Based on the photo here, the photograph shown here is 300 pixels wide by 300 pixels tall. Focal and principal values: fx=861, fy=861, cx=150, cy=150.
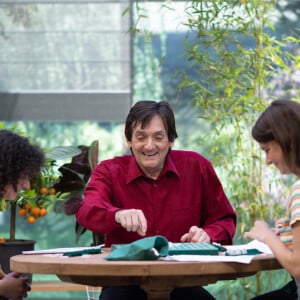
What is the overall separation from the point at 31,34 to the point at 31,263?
9.23 feet

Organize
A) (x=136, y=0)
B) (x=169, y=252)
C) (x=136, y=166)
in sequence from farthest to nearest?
(x=136, y=0), (x=136, y=166), (x=169, y=252)

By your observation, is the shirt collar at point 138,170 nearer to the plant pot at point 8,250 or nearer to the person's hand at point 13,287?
the person's hand at point 13,287

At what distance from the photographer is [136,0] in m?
5.04

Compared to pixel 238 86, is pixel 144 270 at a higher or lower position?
lower

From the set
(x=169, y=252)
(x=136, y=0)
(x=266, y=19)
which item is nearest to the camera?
(x=169, y=252)

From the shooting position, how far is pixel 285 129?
8.21 ft

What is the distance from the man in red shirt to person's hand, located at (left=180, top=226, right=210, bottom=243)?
0.16m

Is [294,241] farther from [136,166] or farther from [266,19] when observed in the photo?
[266,19]

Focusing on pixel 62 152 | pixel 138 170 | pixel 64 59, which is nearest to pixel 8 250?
pixel 62 152

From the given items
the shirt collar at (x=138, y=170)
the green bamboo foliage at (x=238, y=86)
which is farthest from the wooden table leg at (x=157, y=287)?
the green bamboo foliage at (x=238, y=86)

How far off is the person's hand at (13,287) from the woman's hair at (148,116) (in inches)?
28.3

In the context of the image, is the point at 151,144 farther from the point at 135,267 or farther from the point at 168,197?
the point at 135,267

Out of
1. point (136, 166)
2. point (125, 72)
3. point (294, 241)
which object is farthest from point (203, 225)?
point (125, 72)

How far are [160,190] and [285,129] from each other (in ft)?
2.97
